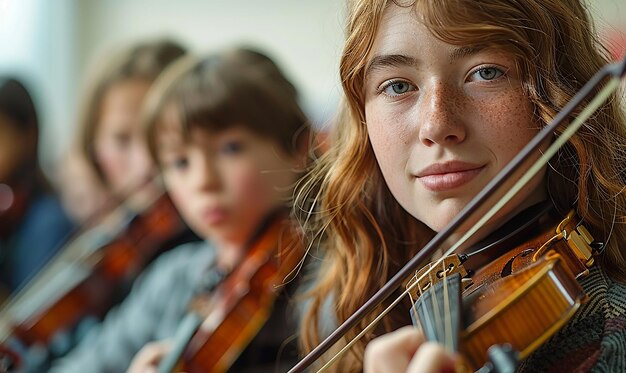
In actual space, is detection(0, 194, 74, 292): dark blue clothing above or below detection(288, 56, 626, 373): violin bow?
above

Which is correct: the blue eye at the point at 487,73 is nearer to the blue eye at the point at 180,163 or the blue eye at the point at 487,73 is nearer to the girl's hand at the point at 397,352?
the girl's hand at the point at 397,352

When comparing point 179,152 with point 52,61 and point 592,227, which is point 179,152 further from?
point 52,61

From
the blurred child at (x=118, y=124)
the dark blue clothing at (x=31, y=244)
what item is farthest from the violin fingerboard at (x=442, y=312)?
the dark blue clothing at (x=31, y=244)

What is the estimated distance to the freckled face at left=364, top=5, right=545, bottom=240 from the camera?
2.38ft

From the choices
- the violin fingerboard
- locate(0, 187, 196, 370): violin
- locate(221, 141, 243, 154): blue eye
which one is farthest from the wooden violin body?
locate(0, 187, 196, 370): violin

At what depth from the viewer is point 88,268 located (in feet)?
4.82

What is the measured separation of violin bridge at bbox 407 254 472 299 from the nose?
9cm

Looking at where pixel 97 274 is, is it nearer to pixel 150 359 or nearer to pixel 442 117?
pixel 150 359

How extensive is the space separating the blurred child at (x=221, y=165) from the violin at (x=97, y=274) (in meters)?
0.12

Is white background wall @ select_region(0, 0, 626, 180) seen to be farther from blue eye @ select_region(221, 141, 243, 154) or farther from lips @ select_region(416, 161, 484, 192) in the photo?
lips @ select_region(416, 161, 484, 192)

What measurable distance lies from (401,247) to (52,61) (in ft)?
6.91

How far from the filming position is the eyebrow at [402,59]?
726 millimetres

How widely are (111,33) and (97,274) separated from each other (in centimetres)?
145

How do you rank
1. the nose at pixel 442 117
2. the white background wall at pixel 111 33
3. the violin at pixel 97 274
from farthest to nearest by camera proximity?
the white background wall at pixel 111 33, the violin at pixel 97 274, the nose at pixel 442 117
